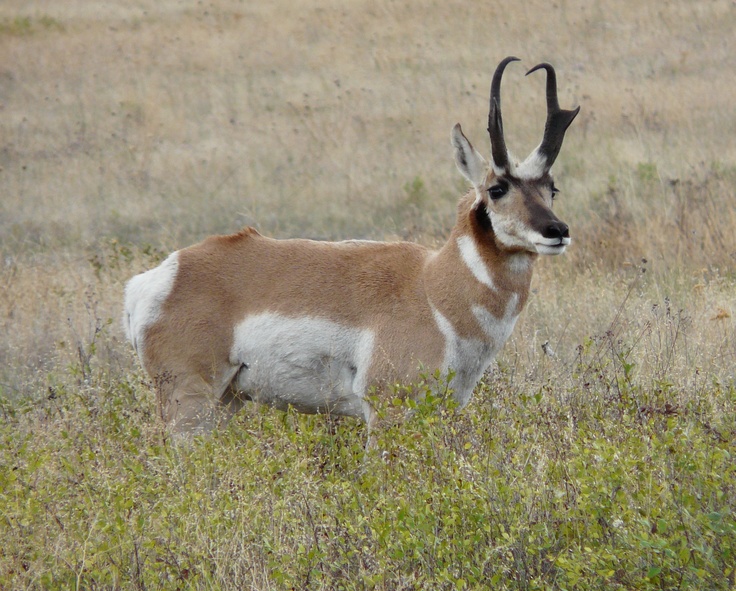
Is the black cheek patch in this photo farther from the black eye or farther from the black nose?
the black nose

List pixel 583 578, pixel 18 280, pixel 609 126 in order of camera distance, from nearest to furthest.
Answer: pixel 583 578 → pixel 18 280 → pixel 609 126

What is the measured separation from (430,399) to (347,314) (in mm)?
Result: 1167

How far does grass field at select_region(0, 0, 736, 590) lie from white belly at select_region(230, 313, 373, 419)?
237 millimetres

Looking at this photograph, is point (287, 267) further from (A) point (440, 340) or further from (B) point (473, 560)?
(B) point (473, 560)

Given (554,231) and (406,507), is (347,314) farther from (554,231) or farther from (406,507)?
(406,507)

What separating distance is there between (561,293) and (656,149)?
9.23 meters

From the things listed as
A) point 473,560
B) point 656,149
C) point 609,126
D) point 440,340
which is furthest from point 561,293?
Result: point 609,126

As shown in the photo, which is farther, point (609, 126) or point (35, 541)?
point (609, 126)

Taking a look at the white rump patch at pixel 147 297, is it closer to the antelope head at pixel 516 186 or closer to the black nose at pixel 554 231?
the antelope head at pixel 516 186

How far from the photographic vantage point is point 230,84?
2627cm

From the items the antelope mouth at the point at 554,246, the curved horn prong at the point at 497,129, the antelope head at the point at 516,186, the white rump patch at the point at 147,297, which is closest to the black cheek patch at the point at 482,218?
the antelope head at the point at 516,186

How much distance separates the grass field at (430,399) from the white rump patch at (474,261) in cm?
70

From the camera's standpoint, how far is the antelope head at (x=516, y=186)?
5.71m

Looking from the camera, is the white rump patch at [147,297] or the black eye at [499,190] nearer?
the black eye at [499,190]
